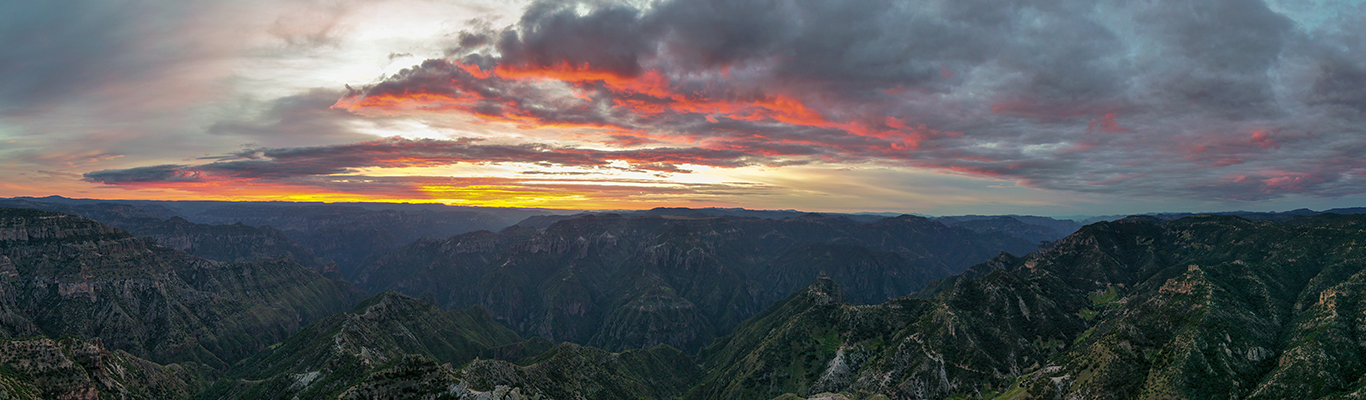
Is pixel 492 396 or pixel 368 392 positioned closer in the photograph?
pixel 368 392

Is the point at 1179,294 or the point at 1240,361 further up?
the point at 1179,294

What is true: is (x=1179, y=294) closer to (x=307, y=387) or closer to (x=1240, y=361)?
(x=1240, y=361)

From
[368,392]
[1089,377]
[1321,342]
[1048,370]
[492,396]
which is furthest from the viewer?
[1048,370]

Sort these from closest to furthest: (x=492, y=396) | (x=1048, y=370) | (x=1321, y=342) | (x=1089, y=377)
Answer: (x=492, y=396) < (x=1321, y=342) < (x=1089, y=377) < (x=1048, y=370)

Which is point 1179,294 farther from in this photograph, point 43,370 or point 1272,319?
point 43,370

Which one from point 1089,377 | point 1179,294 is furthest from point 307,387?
point 1179,294

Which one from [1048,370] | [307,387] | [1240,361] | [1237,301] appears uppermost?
[1237,301]

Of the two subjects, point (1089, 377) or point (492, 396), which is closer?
point (492, 396)

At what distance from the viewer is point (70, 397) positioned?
161 metres

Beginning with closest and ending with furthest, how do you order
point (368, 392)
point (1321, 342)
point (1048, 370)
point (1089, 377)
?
point (368, 392), point (1321, 342), point (1089, 377), point (1048, 370)

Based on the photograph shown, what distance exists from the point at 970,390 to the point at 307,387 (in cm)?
24621

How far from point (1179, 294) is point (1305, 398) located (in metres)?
67.8

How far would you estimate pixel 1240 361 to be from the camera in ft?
522

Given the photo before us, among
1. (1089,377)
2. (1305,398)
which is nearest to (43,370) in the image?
(1089,377)
